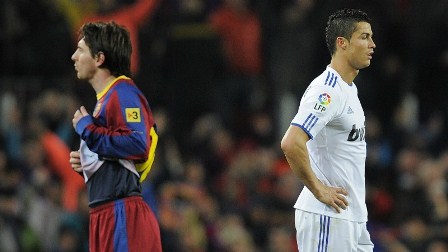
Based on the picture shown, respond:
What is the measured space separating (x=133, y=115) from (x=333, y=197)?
1.20m

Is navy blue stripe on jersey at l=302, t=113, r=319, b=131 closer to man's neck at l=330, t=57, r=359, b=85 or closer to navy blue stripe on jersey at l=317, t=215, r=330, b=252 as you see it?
man's neck at l=330, t=57, r=359, b=85

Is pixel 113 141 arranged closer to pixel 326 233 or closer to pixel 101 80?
pixel 101 80

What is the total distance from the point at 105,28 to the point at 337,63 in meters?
1.34

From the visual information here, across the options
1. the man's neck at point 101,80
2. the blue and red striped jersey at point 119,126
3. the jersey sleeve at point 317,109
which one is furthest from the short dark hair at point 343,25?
the man's neck at point 101,80

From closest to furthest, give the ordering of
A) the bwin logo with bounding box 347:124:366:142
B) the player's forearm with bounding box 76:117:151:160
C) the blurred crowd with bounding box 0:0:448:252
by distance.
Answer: the player's forearm with bounding box 76:117:151:160
the bwin logo with bounding box 347:124:366:142
the blurred crowd with bounding box 0:0:448:252

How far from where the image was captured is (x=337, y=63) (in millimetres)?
7078

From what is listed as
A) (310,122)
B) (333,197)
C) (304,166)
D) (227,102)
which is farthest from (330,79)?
(227,102)

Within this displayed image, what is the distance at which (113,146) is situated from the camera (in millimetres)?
6754

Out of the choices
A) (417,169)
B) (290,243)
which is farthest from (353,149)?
(417,169)

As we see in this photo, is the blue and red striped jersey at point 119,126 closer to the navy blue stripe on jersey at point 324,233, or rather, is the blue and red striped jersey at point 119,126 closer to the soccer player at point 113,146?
the soccer player at point 113,146

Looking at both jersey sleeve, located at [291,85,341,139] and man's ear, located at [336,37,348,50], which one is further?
man's ear, located at [336,37,348,50]

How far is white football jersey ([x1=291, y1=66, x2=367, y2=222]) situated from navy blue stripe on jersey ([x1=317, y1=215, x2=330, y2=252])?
0.13 feet

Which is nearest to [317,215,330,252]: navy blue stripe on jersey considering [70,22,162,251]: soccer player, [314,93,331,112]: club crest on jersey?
[314,93,331,112]: club crest on jersey

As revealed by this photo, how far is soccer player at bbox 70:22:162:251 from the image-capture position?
6.81 metres
